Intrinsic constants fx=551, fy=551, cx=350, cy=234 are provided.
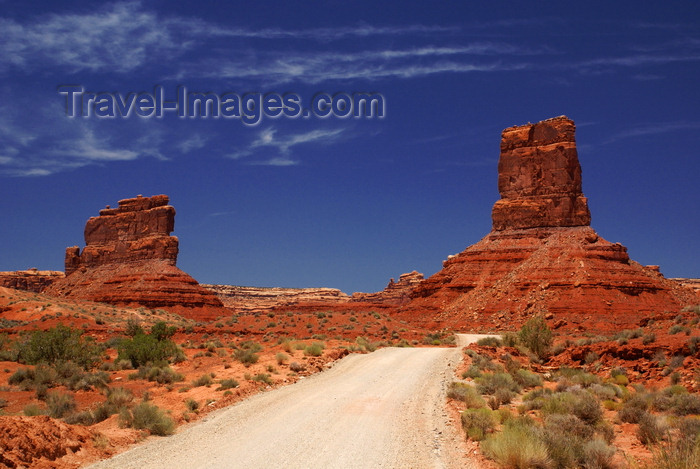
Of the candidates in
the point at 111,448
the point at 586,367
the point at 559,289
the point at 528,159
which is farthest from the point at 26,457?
the point at 528,159

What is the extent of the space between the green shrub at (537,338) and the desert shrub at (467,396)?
441 inches

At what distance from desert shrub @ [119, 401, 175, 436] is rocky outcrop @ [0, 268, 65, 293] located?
396 ft

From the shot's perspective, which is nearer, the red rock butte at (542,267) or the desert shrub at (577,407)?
the desert shrub at (577,407)

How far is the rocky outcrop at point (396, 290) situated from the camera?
11586 centimetres

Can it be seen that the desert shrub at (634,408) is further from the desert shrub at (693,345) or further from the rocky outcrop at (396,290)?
the rocky outcrop at (396,290)

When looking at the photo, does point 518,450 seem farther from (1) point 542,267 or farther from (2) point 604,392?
(1) point 542,267

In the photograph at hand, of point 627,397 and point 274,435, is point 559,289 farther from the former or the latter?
point 274,435

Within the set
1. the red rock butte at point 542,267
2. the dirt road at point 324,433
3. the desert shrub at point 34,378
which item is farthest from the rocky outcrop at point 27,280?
the dirt road at point 324,433

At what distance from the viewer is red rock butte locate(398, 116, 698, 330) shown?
4975 cm

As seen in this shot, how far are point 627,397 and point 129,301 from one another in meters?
66.7

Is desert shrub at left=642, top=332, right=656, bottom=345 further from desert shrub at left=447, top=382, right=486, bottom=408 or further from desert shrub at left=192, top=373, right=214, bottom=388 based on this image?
desert shrub at left=192, top=373, right=214, bottom=388

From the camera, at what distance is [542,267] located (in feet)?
182

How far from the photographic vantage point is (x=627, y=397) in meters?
14.7

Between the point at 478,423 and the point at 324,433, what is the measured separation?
322 cm
